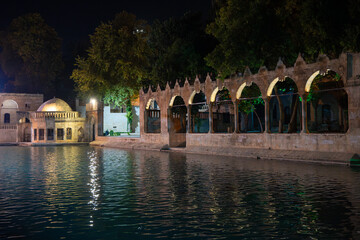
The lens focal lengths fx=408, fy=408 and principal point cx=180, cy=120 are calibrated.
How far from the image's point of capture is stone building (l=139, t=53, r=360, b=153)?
778 inches

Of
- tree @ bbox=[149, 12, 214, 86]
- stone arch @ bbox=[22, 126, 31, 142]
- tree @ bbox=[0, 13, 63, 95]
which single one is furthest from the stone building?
tree @ bbox=[0, 13, 63, 95]

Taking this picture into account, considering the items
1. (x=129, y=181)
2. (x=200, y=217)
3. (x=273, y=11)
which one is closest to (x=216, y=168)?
(x=129, y=181)

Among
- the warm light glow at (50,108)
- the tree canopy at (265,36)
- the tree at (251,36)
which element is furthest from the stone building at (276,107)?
the warm light glow at (50,108)

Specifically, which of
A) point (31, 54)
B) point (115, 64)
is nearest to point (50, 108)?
point (115, 64)

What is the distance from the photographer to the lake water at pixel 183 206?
733 cm

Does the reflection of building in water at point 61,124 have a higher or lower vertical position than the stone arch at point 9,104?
lower

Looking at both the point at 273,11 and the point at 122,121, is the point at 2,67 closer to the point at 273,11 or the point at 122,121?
the point at 122,121

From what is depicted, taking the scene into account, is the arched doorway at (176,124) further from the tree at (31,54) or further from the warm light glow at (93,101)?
the tree at (31,54)

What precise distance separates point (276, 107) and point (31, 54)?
4589 centimetres

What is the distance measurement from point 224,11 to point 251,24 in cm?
214

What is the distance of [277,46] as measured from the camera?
25.1 metres

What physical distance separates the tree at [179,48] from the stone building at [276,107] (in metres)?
1.99

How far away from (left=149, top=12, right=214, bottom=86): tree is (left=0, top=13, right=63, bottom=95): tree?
134 ft

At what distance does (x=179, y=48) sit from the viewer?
111 feet
